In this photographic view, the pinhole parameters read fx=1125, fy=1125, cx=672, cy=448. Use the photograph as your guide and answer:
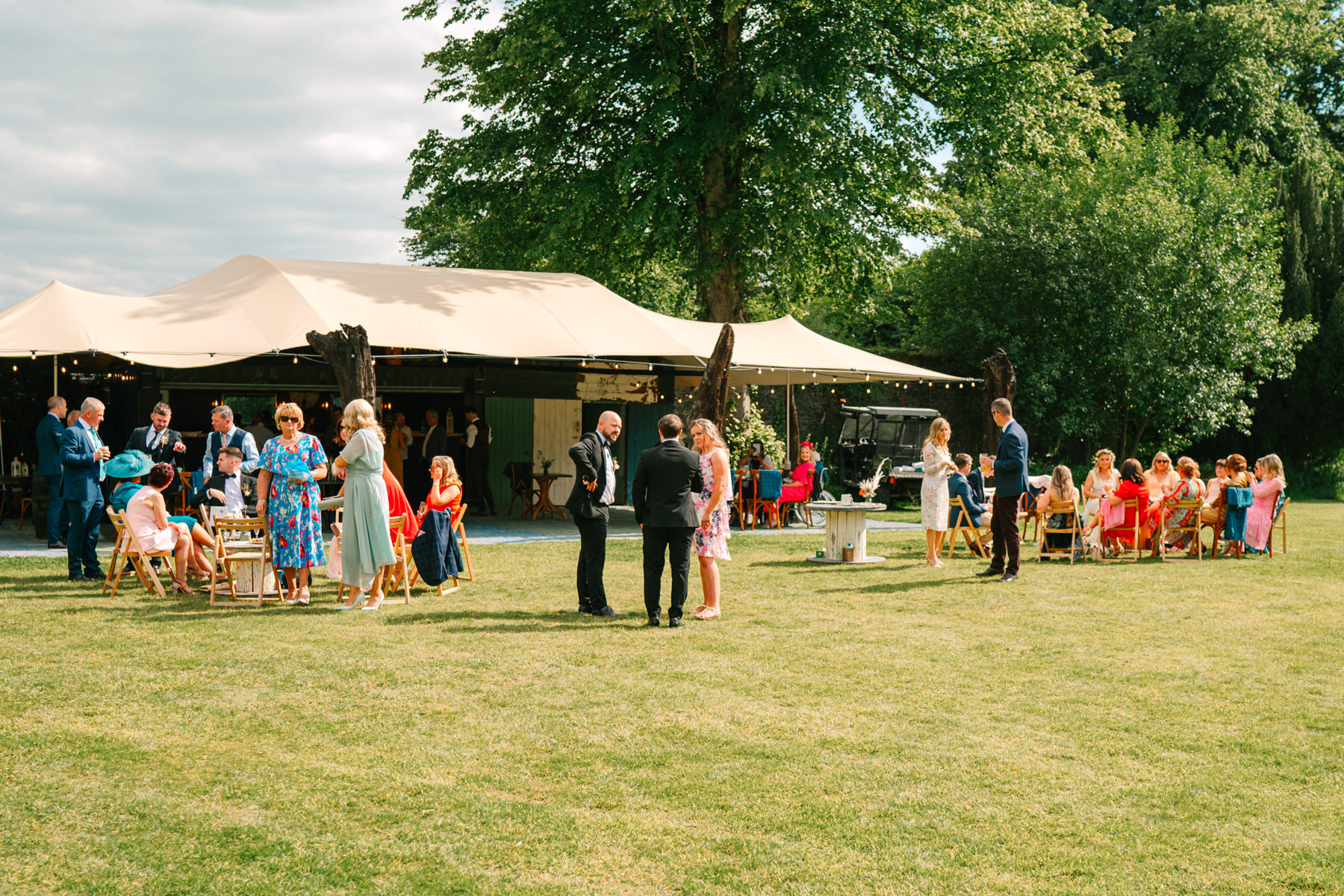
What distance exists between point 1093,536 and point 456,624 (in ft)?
25.6

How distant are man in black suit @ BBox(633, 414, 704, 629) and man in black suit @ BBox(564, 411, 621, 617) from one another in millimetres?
410

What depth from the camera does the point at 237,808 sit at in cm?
416

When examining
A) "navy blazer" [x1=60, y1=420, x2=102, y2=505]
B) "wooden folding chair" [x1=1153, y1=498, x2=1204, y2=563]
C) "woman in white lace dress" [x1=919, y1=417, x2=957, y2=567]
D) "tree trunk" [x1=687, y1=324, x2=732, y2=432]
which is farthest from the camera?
"tree trunk" [x1=687, y1=324, x2=732, y2=432]

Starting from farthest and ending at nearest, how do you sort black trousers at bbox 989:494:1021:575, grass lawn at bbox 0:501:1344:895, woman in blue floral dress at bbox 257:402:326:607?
1. black trousers at bbox 989:494:1021:575
2. woman in blue floral dress at bbox 257:402:326:607
3. grass lawn at bbox 0:501:1344:895

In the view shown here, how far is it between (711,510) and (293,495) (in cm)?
320

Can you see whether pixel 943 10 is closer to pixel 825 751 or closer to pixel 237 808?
pixel 825 751

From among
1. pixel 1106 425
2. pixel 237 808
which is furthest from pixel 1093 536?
pixel 1106 425

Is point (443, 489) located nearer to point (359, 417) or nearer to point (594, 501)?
point (359, 417)

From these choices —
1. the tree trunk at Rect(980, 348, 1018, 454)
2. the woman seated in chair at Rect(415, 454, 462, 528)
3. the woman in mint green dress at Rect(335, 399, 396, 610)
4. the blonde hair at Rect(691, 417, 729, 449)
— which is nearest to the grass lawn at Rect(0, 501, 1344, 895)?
the woman in mint green dress at Rect(335, 399, 396, 610)

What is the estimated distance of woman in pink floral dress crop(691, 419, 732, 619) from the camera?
800cm

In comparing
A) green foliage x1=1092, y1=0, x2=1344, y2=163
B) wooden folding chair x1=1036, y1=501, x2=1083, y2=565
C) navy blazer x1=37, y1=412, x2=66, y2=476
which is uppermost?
green foliage x1=1092, y1=0, x2=1344, y2=163

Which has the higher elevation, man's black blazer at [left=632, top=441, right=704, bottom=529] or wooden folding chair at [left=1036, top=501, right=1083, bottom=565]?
man's black blazer at [left=632, top=441, right=704, bottom=529]

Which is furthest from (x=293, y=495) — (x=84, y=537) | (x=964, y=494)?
(x=964, y=494)

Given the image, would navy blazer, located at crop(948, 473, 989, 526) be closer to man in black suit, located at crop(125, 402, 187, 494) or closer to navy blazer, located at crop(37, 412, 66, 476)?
man in black suit, located at crop(125, 402, 187, 494)
